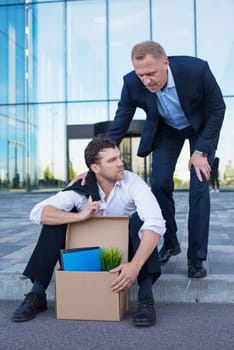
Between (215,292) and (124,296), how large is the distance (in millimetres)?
641

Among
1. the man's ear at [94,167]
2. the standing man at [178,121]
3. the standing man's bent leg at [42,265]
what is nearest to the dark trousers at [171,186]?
the standing man at [178,121]

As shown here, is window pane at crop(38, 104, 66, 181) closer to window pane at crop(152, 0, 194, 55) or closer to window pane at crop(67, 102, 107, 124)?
window pane at crop(67, 102, 107, 124)

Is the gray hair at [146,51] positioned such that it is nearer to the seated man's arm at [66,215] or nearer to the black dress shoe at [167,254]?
the seated man's arm at [66,215]

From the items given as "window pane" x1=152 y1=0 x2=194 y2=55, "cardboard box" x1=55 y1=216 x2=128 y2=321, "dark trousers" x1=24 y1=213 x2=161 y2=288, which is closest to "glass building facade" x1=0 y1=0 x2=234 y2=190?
"window pane" x1=152 y1=0 x2=194 y2=55

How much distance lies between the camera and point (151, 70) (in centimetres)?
266

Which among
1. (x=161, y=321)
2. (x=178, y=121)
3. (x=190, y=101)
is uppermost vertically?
(x=190, y=101)

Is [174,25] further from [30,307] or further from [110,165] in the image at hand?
[30,307]

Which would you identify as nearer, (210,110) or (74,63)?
(210,110)

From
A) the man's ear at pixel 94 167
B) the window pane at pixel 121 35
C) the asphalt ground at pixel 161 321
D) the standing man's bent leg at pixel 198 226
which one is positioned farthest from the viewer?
the window pane at pixel 121 35

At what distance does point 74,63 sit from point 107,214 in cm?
1758

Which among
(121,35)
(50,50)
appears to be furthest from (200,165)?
(50,50)

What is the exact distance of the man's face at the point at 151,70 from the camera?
8.61 ft

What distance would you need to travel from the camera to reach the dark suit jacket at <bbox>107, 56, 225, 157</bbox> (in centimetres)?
293

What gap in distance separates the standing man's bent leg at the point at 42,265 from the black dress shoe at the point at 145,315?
0.56 meters
